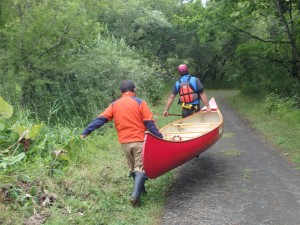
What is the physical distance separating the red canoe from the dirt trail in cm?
50

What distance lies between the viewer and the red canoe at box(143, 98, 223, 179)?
539 centimetres

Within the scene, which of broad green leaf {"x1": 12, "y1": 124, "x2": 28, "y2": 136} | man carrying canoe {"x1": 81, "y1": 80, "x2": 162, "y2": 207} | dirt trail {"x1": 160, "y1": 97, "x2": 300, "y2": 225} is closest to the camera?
dirt trail {"x1": 160, "y1": 97, "x2": 300, "y2": 225}

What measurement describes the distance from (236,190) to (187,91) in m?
2.62

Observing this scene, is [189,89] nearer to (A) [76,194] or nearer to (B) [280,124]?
(A) [76,194]

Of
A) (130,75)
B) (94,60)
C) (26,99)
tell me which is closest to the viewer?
(26,99)

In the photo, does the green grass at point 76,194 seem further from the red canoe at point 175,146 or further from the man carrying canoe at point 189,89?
the man carrying canoe at point 189,89

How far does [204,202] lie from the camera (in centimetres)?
561

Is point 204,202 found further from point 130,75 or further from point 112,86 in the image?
point 130,75

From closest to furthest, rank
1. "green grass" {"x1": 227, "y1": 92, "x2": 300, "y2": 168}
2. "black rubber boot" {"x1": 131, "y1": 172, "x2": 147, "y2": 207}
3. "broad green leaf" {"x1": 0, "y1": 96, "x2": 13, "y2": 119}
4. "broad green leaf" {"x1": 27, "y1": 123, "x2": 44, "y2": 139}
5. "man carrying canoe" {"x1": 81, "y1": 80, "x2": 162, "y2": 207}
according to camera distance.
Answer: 1. "black rubber boot" {"x1": 131, "y1": 172, "x2": 147, "y2": 207}
2. "man carrying canoe" {"x1": 81, "y1": 80, "x2": 162, "y2": 207}
3. "broad green leaf" {"x1": 0, "y1": 96, "x2": 13, "y2": 119}
4. "broad green leaf" {"x1": 27, "y1": 123, "x2": 44, "y2": 139}
5. "green grass" {"x1": 227, "y1": 92, "x2": 300, "y2": 168}

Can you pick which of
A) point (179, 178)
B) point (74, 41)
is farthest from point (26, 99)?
point (179, 178)

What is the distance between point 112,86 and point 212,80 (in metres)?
27.0

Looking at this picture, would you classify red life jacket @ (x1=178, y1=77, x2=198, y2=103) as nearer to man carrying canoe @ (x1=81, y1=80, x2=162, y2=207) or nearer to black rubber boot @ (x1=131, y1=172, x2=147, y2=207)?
man carrying canoe @ (x1=81, y1=80, x2=162, y2=207)

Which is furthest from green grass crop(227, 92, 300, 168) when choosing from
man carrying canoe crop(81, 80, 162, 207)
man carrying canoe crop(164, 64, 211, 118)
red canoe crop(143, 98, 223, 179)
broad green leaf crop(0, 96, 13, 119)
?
broad green leaf crop(0, 96, 13, 119)

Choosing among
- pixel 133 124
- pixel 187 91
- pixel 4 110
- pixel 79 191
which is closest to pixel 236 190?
pixel 133 124
